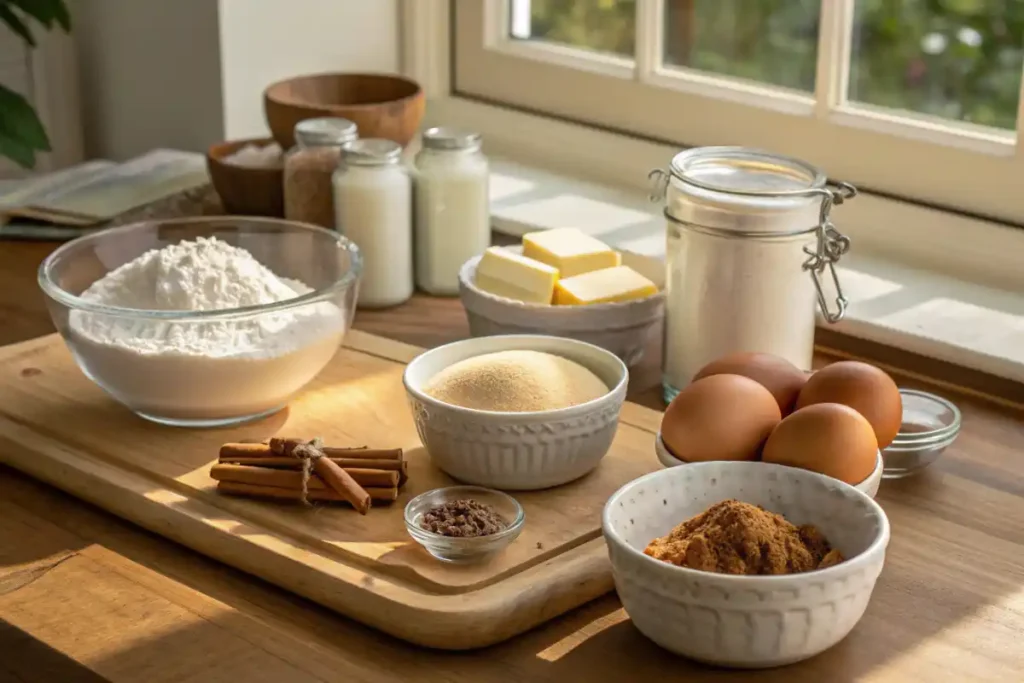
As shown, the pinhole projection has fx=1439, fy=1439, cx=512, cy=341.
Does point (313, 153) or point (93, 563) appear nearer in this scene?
point (93, 563)

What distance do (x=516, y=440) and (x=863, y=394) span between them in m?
0.26

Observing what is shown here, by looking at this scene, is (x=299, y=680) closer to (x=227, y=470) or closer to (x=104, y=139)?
(x=227, y=470)

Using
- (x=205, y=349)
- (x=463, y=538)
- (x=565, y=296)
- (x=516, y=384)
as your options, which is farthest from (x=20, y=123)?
(x=463, y=538)

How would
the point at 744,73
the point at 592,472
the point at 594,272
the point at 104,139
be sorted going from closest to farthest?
the point at 592,472, the point at 594,272, the point at 744,73, the point at 104,139

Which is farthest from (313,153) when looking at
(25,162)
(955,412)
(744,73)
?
(955,412)

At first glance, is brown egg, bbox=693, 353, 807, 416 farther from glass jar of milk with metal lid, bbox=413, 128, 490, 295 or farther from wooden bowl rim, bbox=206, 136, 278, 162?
wooden bowl rim, bbox=206, 136, 278, 162

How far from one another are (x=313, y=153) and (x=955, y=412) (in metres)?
0.73

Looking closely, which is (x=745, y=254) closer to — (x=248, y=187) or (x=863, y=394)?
(x=863, y=394)

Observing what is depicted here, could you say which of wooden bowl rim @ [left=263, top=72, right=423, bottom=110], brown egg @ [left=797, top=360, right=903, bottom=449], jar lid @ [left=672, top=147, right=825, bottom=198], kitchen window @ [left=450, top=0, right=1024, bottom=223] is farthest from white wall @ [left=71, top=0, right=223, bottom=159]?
brown egg @ [left=797, top=360, right=903, bottom=449]

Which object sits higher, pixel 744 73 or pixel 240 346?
pixel 744 73

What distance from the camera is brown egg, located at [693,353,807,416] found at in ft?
3.57

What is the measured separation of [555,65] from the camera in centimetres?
187

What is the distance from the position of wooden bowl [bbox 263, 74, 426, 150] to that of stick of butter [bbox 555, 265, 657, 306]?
390 millimetres

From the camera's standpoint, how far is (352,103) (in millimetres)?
1776
